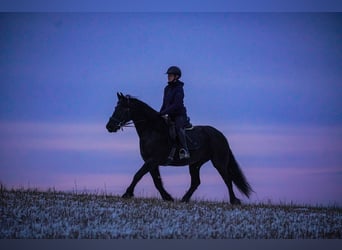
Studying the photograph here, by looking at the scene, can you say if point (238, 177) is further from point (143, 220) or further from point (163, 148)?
point (143, 220)

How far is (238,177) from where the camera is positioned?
9.05 metres

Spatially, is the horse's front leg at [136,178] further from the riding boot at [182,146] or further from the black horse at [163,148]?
the riding boot at [182,146]

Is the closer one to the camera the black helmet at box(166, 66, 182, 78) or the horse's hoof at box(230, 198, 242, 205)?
the black helmet at box(166, 66, 182, 78)

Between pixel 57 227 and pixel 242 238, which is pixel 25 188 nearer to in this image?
pixel 57 227

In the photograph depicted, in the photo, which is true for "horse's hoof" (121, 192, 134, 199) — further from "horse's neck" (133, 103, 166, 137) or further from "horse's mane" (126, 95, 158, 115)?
"horse's mane" (126, 95, 158, 115)

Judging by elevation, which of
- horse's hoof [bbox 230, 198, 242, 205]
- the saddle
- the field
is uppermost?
the saddle

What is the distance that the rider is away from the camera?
8.53 m

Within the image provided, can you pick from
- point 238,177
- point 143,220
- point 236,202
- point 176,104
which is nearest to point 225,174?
point 238,177

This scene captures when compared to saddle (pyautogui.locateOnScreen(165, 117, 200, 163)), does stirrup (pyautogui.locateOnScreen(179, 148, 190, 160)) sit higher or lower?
lower

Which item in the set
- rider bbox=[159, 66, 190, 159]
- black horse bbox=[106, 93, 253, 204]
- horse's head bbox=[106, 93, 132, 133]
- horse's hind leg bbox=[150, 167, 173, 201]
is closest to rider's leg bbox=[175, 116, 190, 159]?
rider bbox=[159, 66, 190, 159]

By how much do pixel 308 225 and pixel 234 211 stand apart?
100cm

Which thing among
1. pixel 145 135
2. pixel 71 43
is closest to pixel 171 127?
pixel 145 135

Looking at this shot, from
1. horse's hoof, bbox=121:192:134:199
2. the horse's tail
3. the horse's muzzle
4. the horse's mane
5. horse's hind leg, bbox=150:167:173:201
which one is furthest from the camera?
the horse's tail

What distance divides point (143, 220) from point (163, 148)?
1.54 m
